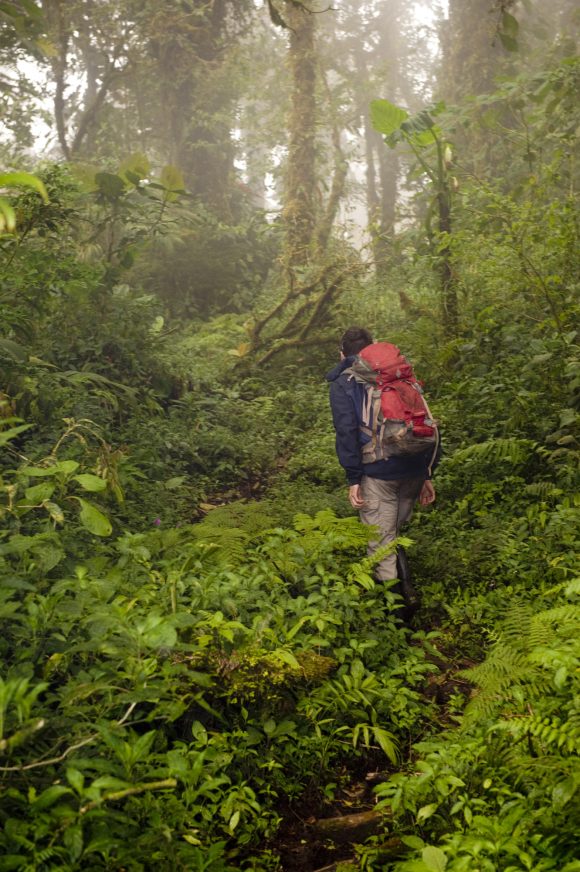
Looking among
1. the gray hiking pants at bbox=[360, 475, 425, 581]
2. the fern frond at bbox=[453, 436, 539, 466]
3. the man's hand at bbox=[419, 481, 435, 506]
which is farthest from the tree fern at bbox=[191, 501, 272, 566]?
the fern frond at bbox=[453, 436, 539, 466]

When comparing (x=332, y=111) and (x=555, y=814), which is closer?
(x=555, y=814)

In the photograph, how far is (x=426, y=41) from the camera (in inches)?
1185

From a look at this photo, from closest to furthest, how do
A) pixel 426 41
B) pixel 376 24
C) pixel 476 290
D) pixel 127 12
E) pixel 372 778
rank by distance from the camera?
pixel 372 778
pixel 476 290
pixel 127 12
pixel 376 24
pixel 426 41

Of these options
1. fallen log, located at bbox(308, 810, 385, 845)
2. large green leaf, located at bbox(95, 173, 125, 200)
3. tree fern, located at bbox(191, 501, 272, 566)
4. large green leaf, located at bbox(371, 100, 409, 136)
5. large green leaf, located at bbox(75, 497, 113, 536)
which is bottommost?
fallen log, located at bbox(308, 810, 385, 845)

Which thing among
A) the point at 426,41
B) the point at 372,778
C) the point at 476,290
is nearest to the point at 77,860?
the point at 372,778

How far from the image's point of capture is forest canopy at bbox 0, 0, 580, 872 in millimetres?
2727

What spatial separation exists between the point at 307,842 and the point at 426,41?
33.1 meters

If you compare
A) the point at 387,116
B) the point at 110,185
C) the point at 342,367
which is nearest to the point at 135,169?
the point at 110,185

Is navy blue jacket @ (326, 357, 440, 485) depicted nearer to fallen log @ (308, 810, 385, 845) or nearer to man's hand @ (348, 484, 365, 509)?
man's hand @ (348, 484, 365, 509)

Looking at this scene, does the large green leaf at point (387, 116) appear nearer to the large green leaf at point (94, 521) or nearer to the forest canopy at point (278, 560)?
the forest canopy at point (278, 560)

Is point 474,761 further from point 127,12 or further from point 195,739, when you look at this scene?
point 127,12

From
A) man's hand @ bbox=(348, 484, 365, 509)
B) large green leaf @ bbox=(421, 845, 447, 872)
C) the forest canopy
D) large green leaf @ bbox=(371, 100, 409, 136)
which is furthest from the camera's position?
large green leaf @ bbox=(371, 100, 409, 136)

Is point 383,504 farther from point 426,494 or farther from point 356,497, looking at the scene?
point 426,494

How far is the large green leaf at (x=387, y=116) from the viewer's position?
895cm
